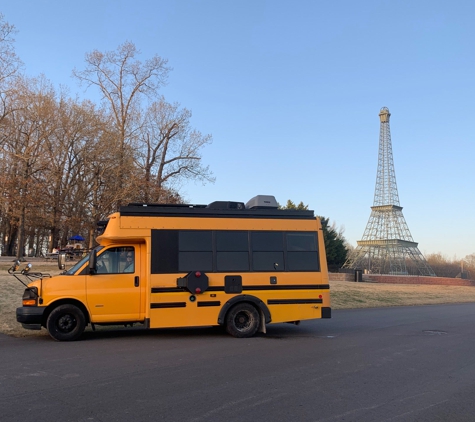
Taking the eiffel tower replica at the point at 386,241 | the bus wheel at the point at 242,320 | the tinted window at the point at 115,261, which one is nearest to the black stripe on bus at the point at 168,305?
the tinted window at the point at 115,261

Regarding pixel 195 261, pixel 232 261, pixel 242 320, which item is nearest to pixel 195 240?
pixel 195 261

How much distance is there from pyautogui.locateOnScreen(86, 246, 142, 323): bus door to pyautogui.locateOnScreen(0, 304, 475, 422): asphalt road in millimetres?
609

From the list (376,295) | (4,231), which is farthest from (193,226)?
(4,231)

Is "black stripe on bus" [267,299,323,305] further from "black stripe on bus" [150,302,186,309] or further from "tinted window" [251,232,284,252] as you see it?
"black stripe on bus" [150,302,186,309]

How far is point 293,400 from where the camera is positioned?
640 cm

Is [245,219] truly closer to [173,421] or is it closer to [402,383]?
[402,383]

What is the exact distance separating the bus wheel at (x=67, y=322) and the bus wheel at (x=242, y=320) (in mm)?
3196

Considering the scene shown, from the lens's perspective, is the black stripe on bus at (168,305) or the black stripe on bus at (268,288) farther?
the black stripe on bus at (268,288)

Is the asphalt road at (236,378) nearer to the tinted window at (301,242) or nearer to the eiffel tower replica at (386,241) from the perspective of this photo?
the tinted window at (301,242)

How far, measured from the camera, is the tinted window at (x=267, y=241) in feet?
39.3

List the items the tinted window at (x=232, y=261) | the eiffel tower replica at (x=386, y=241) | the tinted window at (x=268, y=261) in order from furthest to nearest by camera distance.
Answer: the eiffel tower replica at (x=386, y=241) → the tinted window at (x=268, y=261) → the tinted window at (x=232, y=261)

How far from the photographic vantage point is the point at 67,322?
10742 millimetres

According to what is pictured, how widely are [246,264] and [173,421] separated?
256 inches

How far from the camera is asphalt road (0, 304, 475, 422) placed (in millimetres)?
5895
